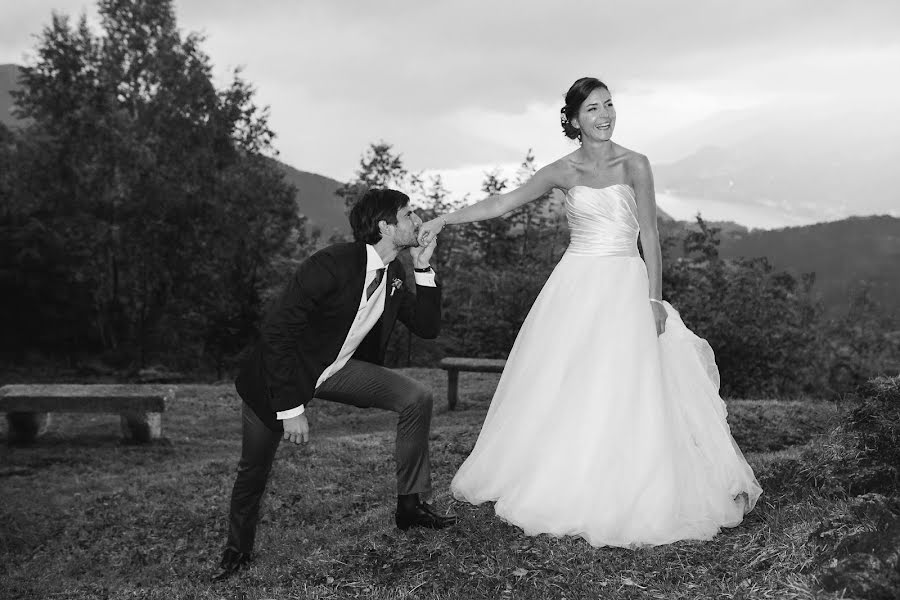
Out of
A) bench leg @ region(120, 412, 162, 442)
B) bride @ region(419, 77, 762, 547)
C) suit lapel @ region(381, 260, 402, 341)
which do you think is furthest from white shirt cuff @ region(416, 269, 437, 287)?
bench leg @ region(120, 412, 162, 442)

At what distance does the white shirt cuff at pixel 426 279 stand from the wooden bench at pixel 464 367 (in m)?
7.52

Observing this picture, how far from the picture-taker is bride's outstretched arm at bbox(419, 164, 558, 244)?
5.51m

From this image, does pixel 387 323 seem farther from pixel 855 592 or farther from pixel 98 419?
pixel 98 419

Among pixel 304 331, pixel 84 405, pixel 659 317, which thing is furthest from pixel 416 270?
pixel 84 405

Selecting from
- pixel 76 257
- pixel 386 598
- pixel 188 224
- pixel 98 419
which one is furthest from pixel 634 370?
pixel 76 257

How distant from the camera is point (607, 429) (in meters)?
4.84

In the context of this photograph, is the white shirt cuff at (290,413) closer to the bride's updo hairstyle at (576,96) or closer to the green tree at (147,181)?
the bride's updo hairstyle at (576,96)

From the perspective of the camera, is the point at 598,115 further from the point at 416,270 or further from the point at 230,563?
the point at 230,563

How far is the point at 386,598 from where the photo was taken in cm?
445

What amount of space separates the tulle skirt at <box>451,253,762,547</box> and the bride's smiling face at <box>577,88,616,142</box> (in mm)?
878

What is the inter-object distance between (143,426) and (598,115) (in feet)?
29.9

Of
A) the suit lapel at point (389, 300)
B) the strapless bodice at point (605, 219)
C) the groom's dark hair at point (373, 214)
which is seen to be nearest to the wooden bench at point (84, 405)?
the suit lapel at point (389, 300)

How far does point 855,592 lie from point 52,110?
30904mm

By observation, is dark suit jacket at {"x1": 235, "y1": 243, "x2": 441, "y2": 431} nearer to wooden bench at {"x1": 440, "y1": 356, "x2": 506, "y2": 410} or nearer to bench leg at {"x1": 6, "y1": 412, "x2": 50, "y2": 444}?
wooden bench at {"x1": 440, "y1": 356, "x2": 506, "y2": 410}
